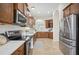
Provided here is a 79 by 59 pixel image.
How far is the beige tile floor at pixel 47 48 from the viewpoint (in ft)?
6.81

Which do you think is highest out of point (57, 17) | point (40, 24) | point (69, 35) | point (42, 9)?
point (42, 9)

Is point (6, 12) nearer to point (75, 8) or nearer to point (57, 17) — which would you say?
point (57, 17)

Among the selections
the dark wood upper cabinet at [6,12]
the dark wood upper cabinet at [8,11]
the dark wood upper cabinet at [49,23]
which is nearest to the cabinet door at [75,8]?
the dark wood upper cabinet at [49,23]

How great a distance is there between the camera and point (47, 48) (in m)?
2.14

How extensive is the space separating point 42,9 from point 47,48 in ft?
2.01

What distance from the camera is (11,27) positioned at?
7.98 ft

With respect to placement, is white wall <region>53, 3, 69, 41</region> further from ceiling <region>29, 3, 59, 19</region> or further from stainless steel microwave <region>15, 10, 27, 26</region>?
stainless steel microwave <region>15, 10, 27, 26</region>

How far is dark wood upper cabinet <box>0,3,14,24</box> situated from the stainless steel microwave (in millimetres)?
110

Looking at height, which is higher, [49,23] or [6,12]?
[6,12]

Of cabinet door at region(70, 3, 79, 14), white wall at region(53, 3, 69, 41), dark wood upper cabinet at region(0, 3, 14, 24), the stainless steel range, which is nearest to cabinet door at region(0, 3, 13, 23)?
dark wood upper cabinet at region(0, 3, 14, 24)

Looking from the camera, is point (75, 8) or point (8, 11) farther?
point (75, 8)

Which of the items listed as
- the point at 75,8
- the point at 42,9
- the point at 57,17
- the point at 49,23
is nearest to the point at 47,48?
the point at 49,23

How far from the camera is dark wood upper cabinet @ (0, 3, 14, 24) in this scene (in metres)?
1.90
